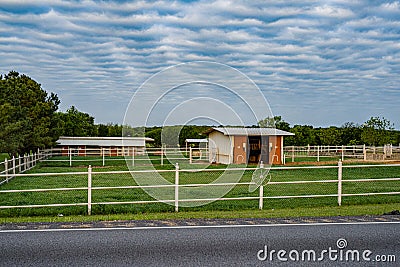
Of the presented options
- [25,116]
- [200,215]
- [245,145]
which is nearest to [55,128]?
[25,116]

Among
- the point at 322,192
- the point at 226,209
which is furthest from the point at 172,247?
the point at 322,192

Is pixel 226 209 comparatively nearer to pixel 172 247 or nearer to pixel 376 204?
pixel 376 204

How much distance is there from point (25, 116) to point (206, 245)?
25780 millimetres

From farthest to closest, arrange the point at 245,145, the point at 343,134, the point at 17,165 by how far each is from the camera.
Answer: the point at 343,134 < the point at 245,145 < the point at 17,165

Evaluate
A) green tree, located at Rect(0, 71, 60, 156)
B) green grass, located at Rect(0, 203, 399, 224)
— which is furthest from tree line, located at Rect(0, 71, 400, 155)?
green grass, located at Rect(0, 203, 399, 224)

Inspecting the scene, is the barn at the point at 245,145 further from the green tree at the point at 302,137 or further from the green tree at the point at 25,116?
the green tree at the point at 302,137

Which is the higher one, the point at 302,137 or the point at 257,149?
the point at 302,137

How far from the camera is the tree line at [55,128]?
25641 millimetres

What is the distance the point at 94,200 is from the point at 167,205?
292 cm

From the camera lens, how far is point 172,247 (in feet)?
24.9

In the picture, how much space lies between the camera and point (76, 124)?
74.6 metres

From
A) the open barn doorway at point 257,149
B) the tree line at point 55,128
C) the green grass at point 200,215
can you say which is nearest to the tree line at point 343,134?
the tree line at point 55,128

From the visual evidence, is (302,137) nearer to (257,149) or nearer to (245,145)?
(257,149)

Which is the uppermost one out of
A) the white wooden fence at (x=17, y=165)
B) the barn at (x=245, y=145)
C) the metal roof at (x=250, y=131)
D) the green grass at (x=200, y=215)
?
the metal roof at (x=250, y=131)
